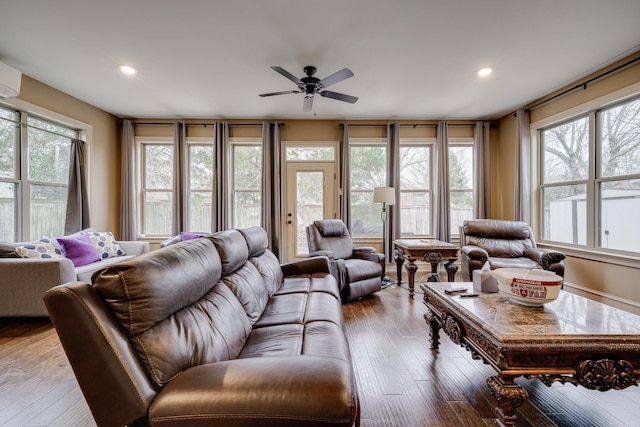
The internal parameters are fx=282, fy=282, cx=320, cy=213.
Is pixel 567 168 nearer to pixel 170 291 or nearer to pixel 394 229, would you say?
pixel 394 229

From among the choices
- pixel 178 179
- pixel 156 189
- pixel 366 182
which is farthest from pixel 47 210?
pixel 366 182

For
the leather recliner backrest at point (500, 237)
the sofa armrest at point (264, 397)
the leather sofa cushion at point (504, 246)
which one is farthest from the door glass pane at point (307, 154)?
the sofa armrest at point (264, 397)

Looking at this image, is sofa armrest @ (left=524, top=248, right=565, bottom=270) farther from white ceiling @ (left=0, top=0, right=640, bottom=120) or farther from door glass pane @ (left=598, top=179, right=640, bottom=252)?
white ceiling @ (left=0, top=0, right=640, bottom=120)

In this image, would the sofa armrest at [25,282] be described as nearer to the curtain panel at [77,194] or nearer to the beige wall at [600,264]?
the curtain panel at [77,194]

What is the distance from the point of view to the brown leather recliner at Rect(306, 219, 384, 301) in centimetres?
335

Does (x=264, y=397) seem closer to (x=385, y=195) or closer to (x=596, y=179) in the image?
(x=385, y=195)

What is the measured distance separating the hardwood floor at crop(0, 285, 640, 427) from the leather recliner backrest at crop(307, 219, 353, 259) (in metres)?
1.52

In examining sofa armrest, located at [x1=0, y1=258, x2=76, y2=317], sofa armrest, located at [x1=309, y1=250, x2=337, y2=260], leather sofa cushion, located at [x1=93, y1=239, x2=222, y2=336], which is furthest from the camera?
sofa armrest, located at [x1=309, y1=250, x2=337, y2=260]

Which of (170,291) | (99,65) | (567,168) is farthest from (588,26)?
(99,65)

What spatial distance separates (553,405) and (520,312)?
0.55m

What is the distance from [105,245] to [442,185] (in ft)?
17.3

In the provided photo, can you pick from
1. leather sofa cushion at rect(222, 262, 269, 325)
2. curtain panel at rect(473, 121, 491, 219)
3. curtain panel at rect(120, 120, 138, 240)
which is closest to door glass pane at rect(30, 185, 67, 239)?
curtain panel at rect(120, 120, 138, 240)

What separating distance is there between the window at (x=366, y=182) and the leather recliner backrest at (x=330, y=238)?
3.59 feet

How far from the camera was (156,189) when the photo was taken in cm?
517
